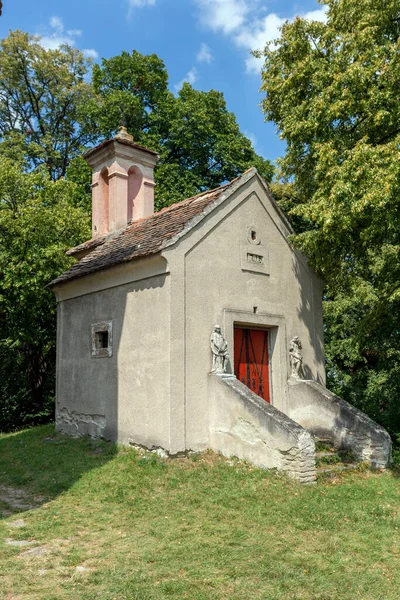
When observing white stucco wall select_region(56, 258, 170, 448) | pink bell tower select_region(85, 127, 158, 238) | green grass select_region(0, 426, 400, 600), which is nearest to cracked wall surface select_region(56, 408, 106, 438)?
white stucco wall select_region(56, 258, 170, 448)

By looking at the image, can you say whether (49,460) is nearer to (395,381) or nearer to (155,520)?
(155,520)

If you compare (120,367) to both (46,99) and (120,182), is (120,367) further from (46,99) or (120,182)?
(46,99)

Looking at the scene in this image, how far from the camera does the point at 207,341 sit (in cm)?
1045

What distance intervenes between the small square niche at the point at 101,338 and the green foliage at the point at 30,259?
2.72 meters

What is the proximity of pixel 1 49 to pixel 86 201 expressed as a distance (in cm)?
1042

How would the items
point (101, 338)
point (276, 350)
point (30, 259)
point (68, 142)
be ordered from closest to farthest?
1. point (276, 350)
2. point (101, 338)
3. point (30, 259)
4. point (68, 142)

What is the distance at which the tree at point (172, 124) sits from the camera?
23359 millimetres

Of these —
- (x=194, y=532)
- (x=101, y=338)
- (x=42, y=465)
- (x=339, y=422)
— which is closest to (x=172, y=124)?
(x=101, y=338)

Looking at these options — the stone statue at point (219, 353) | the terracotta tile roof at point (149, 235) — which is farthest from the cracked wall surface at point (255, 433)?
the terracotta tile roof at point (149, 235)

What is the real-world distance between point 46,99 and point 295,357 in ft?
69.9

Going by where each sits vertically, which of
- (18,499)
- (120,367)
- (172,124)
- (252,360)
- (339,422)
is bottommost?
(18,499)

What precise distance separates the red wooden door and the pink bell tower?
5001mm

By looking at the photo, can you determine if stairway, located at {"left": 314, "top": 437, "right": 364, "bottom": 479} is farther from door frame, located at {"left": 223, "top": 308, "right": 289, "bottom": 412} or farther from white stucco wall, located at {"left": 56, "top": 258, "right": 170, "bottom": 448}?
white stucco wall, located at {"left": 56, "top": 258, "right": 170, "bottom": 448}

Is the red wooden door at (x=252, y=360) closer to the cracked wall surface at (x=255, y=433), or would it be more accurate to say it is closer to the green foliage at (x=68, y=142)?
the cracked wall surface at (x=255, y=433)
